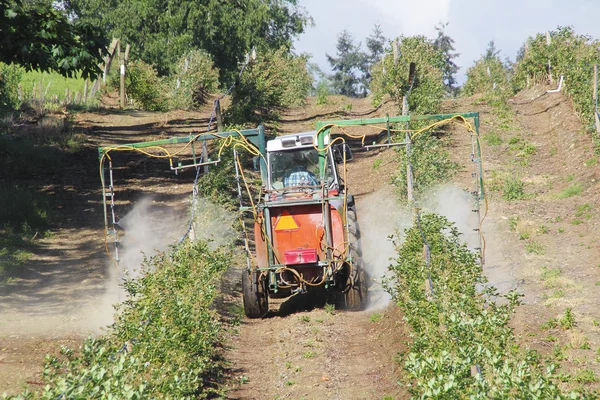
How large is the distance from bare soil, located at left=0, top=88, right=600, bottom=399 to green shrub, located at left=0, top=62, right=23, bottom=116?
3379mm

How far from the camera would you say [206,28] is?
45.6 meters

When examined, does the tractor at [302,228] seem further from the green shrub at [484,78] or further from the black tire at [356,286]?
the green shrub at [484,78]

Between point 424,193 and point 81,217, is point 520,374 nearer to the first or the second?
point 424,193

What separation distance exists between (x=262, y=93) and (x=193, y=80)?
10.1 metres

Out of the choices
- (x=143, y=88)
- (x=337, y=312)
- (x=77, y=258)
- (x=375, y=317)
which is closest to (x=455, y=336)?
(x=375, y=317)

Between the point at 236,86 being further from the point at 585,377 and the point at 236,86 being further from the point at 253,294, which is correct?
the point at 585,377

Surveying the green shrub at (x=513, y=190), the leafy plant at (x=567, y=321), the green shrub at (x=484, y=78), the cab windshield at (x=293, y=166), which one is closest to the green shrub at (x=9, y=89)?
the cab windshield at (x=293, y=166)

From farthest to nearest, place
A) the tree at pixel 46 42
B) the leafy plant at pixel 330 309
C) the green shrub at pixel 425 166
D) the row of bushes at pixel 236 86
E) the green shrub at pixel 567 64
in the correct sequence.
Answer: the row of bushes at pixel 236 86 < the green shrub at pixel 567 64 < the green shrub at pixel 425 166 < the tree at pixel 46 42 < the leafy plant at pixel 330 309

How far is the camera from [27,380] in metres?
9.63

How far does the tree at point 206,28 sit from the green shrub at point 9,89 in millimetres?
13681

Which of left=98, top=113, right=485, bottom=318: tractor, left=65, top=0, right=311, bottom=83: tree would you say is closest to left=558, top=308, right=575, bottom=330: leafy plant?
left=98, top=113, right=485, bottom=318: tractor

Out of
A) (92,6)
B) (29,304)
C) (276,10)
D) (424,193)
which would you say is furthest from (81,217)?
(92,6)

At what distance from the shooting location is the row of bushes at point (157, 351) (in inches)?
246

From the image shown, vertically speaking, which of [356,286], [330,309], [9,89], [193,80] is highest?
[193,80]
